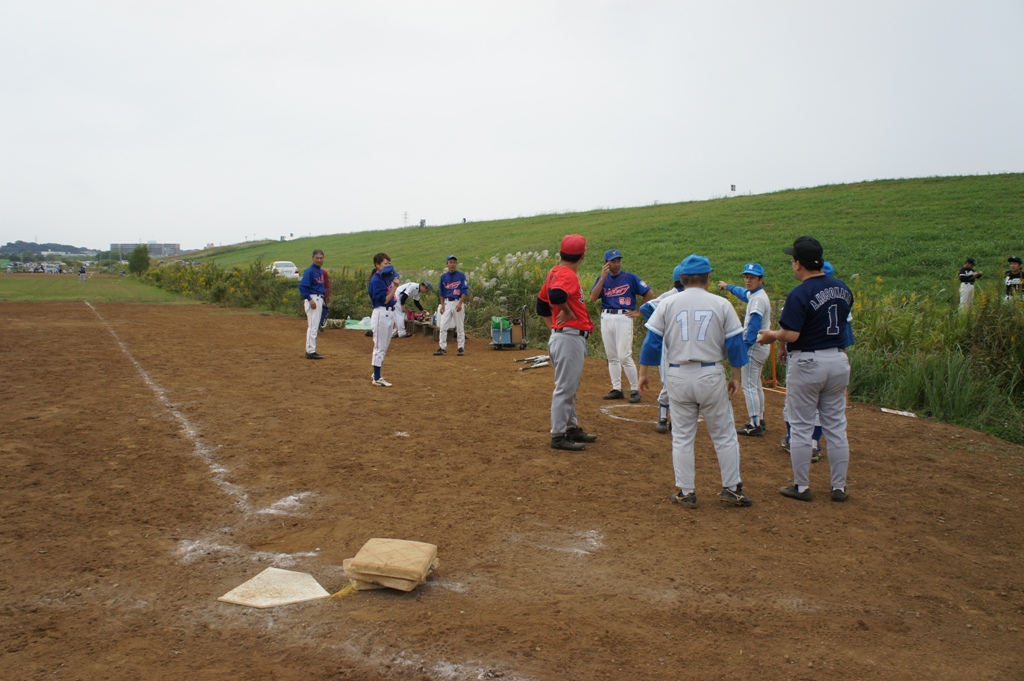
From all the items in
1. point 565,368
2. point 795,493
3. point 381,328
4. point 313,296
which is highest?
point 313,296

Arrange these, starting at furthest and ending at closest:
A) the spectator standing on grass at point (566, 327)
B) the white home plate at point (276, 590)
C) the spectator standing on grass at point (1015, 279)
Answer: the spectator standing on grass at point (1015, 279)
the spectator standing on grass at point (566, 327)
the white home plate at point (276, 590)

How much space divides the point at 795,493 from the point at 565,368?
96.5 inches

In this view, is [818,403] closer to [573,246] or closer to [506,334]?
[573,246]

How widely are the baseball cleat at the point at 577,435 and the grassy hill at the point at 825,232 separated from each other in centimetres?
1190

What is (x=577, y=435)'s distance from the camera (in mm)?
7781

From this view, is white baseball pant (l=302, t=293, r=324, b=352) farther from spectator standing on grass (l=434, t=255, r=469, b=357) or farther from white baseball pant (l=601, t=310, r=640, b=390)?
white baseball pant (l=601, t=310, r=640, b=390)

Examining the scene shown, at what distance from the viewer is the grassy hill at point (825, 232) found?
948 inches

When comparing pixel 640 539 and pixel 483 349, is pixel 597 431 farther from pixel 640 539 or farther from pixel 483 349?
pixel 483 349

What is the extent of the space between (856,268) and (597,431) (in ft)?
62.7

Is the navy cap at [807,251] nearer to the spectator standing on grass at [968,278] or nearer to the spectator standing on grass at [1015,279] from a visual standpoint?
the spectator standing on grass at [1015,279]

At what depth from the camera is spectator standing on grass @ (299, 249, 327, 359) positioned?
14.1m

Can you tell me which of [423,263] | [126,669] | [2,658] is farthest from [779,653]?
[423,263]

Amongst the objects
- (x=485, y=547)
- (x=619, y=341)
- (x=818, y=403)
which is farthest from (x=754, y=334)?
(x=485, y=547)

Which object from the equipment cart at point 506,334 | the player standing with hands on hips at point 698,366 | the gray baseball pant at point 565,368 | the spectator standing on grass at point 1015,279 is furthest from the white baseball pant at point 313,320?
the spectator standing on grass at point 1015,279
